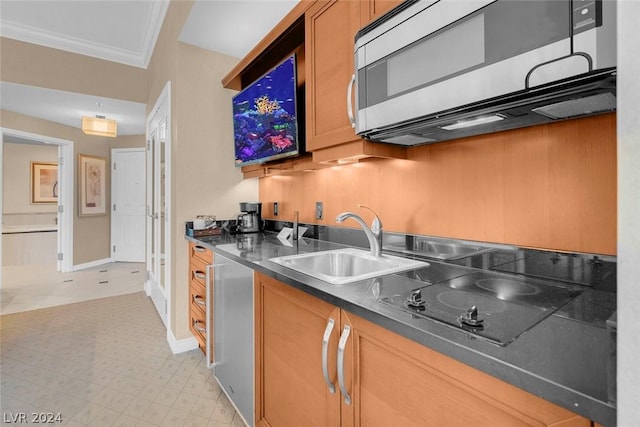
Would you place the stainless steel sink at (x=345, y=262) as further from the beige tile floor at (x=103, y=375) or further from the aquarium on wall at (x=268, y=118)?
the beige tile floor at (x=103, y=375)

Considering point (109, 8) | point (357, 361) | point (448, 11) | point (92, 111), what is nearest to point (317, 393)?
point (357, 361)

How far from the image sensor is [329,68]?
1.53m

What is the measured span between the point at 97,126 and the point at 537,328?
4.59 metres

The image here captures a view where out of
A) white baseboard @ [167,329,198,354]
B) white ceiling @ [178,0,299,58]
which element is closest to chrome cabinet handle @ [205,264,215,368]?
white baseboard @ [167,329,198,354]

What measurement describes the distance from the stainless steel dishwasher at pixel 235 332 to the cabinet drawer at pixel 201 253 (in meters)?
0.20

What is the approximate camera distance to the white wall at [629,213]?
0.38 metres

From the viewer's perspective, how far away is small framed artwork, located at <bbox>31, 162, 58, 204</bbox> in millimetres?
6684

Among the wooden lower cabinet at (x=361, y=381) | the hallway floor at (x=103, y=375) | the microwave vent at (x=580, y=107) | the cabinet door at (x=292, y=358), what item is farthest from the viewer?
the hallway floor at (x=103, y=375)

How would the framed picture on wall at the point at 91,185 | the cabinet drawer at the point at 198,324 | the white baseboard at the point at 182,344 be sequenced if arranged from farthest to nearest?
the framed picture on wall at the point at 91,185 → the white baseboard at the point at 182,344 → the cabinet drawer at the point at 198,324

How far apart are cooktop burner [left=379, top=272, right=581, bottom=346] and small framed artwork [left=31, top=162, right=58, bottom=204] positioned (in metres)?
8.65

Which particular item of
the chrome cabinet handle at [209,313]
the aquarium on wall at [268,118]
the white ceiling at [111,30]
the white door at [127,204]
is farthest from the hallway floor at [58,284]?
the aquarium on wall at [268,118]

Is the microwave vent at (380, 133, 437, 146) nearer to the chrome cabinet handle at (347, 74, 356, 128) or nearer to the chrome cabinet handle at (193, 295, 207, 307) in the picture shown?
the chrome cabinet handle at (347, 74, 356, 128)

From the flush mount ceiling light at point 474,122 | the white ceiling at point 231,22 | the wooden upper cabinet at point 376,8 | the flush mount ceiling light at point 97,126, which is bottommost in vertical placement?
the flush mount ceiling light at point 474,122

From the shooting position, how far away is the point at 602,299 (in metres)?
0.85
